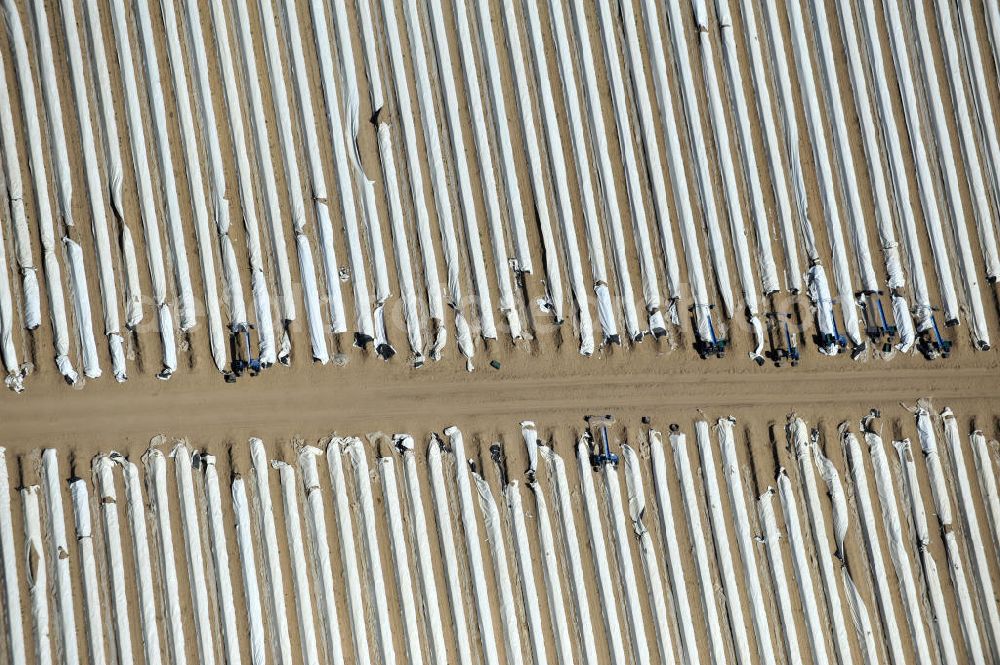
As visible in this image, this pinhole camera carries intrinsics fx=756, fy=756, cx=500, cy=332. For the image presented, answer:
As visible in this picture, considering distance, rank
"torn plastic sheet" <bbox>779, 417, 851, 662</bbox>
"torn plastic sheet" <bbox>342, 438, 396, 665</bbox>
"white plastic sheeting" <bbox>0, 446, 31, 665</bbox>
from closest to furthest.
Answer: "white plastic sheeting" <bbox>0, 446, 31, 665</bbox>
"torn plastic sheet" <bbox>342, 438, 396, 665</bbox>
"torn plastic sheet" <bbox>779, 417, 851, 662</bbox>

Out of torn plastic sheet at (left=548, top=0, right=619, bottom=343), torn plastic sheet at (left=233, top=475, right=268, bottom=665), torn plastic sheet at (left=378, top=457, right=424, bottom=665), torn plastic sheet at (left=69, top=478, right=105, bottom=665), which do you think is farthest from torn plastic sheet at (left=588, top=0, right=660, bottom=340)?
torn plastic sheet at (left=69, top=478, right=105, bottom=665)

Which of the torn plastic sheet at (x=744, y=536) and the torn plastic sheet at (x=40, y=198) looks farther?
the torn plastic sheet at (x=744, y=536)

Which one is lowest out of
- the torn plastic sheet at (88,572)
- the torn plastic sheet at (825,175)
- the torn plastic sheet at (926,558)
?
the torn plastic sheet at (926,558)

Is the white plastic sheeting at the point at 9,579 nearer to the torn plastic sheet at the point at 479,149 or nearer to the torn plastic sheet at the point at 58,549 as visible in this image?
the torn plastic sheet at the point at 58,549

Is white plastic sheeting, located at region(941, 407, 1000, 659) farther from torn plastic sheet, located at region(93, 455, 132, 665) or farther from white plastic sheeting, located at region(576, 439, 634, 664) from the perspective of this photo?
torn plastic sheet, located at region(93, 455, 132, 665)

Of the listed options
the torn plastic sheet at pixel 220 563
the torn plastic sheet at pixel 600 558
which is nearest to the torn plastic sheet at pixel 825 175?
the torn plastic sheet at pixel 600 558

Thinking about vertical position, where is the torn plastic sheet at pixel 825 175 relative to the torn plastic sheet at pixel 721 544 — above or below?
above

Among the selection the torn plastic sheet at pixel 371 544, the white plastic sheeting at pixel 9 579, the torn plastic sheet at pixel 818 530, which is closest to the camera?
the white plastic sheeting at pixel 9 579
